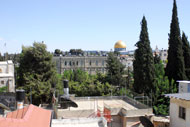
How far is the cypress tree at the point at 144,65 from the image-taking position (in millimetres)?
26047

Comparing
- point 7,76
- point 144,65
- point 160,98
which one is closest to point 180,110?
point 160,98

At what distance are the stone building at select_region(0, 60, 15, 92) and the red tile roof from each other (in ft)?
107

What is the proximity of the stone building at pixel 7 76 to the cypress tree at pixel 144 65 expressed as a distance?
24.2 metres

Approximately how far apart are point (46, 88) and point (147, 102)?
14.6 m

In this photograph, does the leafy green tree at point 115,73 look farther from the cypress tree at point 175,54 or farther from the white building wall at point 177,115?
the white building wall at point 177,115

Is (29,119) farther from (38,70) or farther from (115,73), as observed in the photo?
(115,73)

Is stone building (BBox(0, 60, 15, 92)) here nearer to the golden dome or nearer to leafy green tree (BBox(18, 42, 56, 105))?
leafy green tree (BBox(18, 42, 56, 105))

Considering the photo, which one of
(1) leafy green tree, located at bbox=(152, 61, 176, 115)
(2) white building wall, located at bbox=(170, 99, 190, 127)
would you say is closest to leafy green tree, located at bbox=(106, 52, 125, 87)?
(1) leafy green tree, located at bbox=(152, 61, 176, 115)

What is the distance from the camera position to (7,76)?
41.2m

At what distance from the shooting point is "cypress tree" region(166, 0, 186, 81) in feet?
83.7

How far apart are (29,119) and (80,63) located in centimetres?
5621

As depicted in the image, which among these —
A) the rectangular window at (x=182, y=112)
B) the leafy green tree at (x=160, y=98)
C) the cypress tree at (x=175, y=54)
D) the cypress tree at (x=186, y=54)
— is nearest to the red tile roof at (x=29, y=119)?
the rectangular window at (x=182, y=112)

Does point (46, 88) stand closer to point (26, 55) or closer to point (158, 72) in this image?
point (26, 55)

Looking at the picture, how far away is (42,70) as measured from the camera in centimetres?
2875
